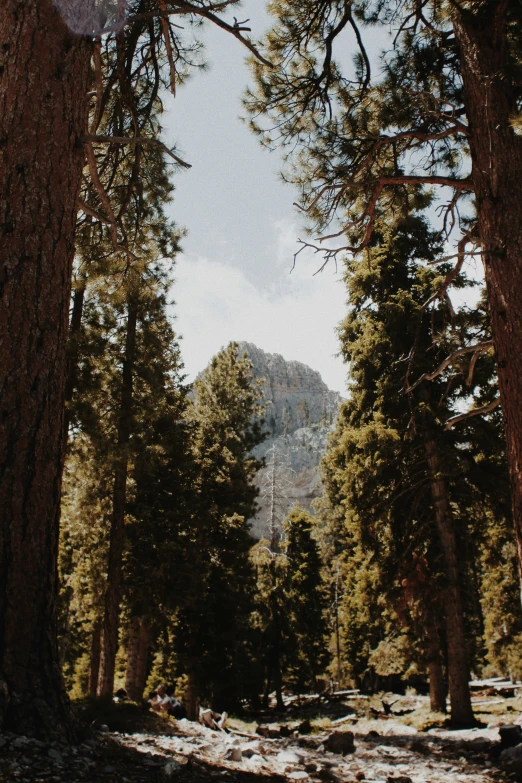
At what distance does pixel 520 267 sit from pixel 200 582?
1227cm

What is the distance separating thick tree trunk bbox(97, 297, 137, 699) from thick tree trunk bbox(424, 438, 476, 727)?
21.5 ft

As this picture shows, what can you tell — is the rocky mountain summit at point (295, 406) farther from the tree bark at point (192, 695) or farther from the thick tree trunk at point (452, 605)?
the thick tree trunk at point (452, 605)

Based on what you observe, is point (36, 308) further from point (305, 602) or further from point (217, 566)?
point (305, 602)

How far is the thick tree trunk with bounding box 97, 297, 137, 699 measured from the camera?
1217cm

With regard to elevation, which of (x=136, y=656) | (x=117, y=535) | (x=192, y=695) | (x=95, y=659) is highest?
(x=117, y=535)

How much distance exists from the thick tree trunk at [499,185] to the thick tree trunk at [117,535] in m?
8.82

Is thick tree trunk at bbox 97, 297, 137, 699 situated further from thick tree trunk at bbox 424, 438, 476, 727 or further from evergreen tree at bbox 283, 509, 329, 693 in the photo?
evergreen tree at bbox 283, 509, 329, 693

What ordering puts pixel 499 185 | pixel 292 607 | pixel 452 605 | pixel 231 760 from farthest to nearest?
pixel 292 607, pixel 452 605, pixel 499 185, pixel 231 760

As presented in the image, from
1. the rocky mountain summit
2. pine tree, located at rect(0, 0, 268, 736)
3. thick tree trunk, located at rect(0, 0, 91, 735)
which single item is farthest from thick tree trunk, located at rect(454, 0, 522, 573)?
the rocky mountain summit

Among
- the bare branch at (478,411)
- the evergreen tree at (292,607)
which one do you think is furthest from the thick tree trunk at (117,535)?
the evergreen tree at (292,607)

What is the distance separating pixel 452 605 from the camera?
12141 millimetres

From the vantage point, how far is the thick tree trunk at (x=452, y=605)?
1141cm

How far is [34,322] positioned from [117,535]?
10173 mm

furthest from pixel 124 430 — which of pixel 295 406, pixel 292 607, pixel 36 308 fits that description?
pixel 295 406
